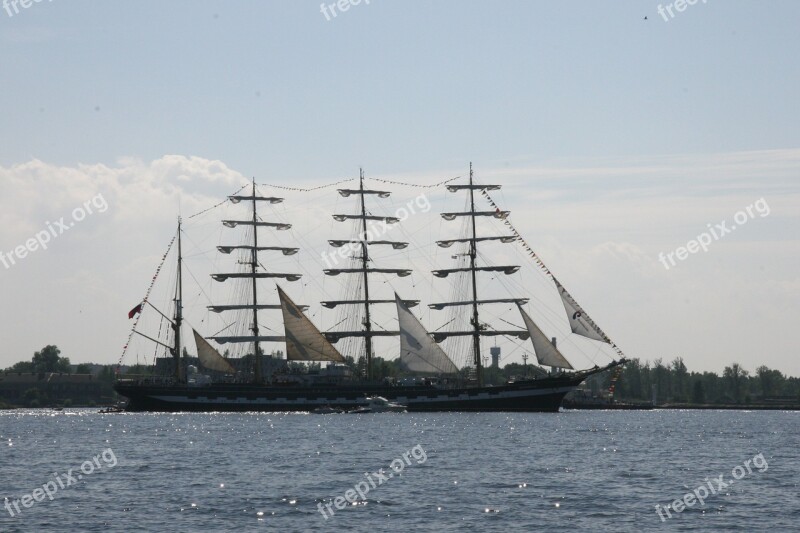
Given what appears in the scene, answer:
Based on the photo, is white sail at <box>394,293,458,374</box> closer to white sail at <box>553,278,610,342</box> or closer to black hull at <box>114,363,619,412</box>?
black hull at <box>114,363,619,412</box>

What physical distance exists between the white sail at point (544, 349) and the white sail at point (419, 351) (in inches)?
368

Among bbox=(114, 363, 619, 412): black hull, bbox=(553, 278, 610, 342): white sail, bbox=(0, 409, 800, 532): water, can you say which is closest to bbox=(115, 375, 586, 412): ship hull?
bbox=(114, 363, 619, 412): black hull

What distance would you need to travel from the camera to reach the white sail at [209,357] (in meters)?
122

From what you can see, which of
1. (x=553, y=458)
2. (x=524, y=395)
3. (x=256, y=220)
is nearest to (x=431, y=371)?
(x=524, y=395)

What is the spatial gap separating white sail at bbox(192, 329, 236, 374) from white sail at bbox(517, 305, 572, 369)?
33039 millimetres

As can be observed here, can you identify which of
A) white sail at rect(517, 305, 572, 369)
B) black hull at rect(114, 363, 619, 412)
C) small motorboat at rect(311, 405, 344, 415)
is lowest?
small motorboat at rect(311, 405, 344, 415)

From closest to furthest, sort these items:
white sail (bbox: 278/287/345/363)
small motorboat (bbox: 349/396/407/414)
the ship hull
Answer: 1. small motorboat (bbox: 349/396/407/414)
2. the ship hull
3. white sail (bbox: 278/287/345/363)

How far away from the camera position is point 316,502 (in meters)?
43.7

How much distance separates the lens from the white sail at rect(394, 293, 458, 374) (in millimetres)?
116938

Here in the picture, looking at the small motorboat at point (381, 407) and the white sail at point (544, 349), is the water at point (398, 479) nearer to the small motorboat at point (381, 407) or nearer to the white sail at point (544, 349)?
the white sail at point (544, 349)

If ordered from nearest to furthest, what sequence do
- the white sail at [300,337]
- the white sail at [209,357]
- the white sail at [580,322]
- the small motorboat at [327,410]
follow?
the white sail at [580,322] < the small motorboat at [327,410] < the white sail at [300,337] < the white sail at [209,357]

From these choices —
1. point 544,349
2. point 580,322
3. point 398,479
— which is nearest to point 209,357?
point 544,349

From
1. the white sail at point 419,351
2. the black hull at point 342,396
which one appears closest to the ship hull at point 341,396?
the black hull at point 342,396

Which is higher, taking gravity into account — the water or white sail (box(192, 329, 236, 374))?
white sail (box(192, 329, 236, 374))
